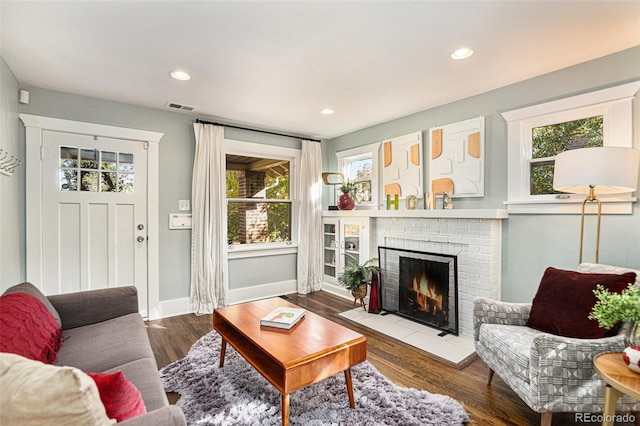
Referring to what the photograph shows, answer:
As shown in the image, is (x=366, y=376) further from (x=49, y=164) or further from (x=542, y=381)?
(x=49, y=164)

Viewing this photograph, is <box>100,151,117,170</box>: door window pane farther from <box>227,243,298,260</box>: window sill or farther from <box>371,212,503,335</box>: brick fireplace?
<box>371,212,503,335</box>: brick fireplace

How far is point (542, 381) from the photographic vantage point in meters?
1.64

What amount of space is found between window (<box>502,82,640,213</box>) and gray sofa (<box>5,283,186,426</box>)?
10.2 feet

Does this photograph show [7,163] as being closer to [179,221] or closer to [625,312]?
[179,221]

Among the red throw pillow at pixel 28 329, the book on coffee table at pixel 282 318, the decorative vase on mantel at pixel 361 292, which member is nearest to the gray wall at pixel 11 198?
the red throw pillow at pixel 28 329

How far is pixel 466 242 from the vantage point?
3172 millimetres

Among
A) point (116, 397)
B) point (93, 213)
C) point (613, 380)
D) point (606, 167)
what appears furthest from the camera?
point (93, 213)

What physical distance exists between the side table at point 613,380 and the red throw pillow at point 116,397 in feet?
6.39

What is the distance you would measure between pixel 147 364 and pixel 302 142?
12.3 feet

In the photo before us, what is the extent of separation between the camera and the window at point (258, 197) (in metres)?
4.33

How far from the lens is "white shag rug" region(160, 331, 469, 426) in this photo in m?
1.86

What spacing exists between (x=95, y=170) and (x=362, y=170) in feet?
11.1

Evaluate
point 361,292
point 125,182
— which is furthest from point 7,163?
point 361,292

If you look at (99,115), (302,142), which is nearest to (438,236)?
(302,142)
